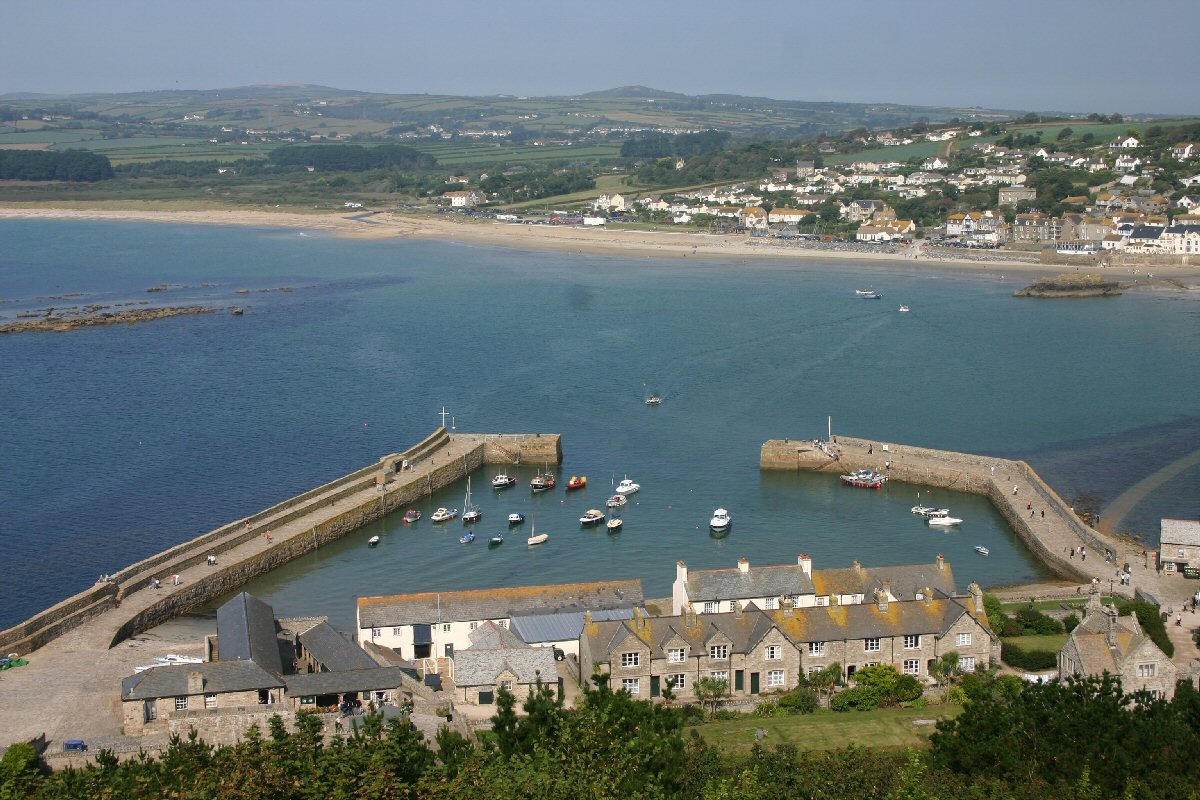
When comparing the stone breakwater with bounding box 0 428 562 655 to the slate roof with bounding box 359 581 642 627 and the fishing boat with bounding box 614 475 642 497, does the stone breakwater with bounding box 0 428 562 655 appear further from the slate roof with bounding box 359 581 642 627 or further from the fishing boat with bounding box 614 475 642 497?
the slate roof with bounding box 359 581 642 627

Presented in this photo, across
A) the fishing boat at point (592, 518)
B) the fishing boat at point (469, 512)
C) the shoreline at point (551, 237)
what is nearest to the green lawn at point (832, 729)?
the fishing boat at point (592, 518)

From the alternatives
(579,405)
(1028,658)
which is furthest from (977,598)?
(579,405)

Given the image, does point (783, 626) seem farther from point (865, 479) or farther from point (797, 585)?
point (865, 479)

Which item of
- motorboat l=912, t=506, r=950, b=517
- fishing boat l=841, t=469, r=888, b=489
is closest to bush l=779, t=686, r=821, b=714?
motorboat l=912, t=506, r=950, b=517

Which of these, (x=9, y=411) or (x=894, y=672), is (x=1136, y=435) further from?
(x=9, y=411)

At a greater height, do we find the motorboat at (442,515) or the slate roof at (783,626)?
the slate roof at (783,626)

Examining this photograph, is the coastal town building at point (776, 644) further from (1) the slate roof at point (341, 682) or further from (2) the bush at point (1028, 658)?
(1) the slate roof at point (341, 682)

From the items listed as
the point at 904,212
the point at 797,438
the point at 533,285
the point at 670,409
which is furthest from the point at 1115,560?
the point at 904,212
